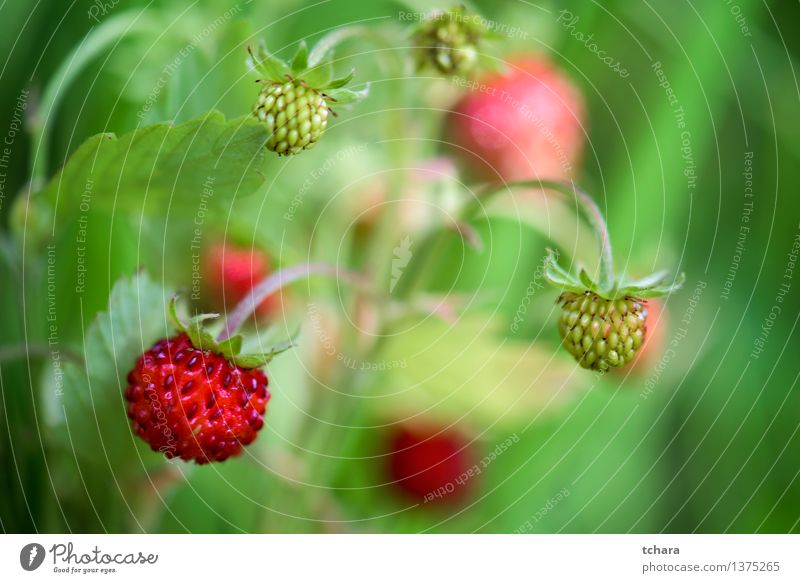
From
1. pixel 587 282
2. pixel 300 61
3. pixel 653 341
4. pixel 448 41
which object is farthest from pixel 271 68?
pixel 653 341

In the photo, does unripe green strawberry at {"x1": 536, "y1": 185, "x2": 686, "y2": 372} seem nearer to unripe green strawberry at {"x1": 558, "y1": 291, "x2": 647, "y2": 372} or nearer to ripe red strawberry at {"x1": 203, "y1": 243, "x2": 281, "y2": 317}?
unripe green strawberry at {"x1": 558, "y1": 291, "x2": 647, "y2": 372}

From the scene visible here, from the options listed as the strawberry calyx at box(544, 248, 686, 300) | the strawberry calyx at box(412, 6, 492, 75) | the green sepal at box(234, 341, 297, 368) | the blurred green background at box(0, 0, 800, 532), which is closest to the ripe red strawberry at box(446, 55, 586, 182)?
the blurred green background at box(0, 0, 800, 532)

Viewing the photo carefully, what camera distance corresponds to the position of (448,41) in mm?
605

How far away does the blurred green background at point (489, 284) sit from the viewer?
65cm

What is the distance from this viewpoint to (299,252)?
725 mm

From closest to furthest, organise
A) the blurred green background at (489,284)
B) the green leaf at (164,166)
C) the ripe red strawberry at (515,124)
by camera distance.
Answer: the green leaf at (164,166), the blurred green background at (489,284), the ripe red strawberry at (515,124)

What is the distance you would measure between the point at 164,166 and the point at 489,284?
39 centimetres

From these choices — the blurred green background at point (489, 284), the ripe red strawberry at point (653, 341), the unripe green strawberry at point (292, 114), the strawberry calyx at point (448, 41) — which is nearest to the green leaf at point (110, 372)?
the blurred green background at point (489, 284)

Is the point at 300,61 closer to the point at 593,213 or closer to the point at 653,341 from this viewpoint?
the point at 593,213

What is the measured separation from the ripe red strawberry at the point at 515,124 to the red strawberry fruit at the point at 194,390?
36cm

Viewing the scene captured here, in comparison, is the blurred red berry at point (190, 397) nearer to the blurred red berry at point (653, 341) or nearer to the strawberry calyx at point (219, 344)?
the strawberry calyx at point (219, 344)
